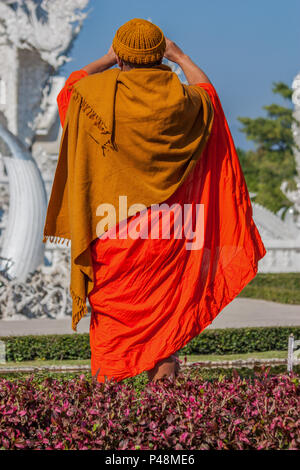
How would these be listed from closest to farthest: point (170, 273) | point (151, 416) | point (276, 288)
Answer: point (151, 416), point (170, 273), point (276, 288)

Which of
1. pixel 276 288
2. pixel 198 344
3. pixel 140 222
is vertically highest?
pixel 140 222

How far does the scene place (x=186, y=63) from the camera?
3.06 m

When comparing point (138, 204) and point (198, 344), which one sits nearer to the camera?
point (138, 204)

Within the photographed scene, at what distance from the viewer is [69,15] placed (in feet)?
30.6

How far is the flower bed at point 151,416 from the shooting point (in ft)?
7.41

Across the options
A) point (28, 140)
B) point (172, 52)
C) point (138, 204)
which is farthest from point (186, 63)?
point (28, 140)

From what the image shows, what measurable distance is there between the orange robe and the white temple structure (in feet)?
17.6

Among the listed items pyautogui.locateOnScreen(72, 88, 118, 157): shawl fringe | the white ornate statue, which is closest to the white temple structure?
the white ornate statue

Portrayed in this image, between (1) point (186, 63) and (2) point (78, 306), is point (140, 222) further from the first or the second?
(1) point (186, 63)

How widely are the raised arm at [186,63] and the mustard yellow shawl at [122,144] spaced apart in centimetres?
23

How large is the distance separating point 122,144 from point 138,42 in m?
0.39

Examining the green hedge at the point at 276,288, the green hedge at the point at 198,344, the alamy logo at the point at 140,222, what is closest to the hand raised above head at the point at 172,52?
the alamy logo at the point at 140,222

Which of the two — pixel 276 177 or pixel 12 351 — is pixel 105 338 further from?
pixel 276 177
